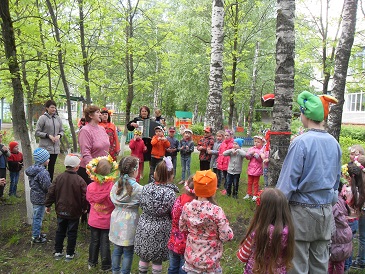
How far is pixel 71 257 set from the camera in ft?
14.4

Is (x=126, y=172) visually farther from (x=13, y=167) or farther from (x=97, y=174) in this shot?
(x=13, y=167)

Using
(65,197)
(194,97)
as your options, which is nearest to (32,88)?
(65,197)

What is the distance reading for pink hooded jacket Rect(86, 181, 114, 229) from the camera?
3996mm

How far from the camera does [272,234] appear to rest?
103 inches

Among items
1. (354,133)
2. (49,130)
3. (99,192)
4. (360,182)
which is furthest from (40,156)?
(354,133)

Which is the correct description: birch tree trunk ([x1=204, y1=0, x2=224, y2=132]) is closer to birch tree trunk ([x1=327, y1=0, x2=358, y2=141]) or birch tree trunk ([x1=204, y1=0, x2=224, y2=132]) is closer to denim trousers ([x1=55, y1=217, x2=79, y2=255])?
birch tree trunk ([x1=327, y1=0, x2=358, y2=141])

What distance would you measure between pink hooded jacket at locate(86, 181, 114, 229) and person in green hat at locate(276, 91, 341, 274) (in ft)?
7.27

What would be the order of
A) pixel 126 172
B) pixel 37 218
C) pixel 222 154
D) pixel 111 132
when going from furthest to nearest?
pixel 222 154 → pixel 111 132 → pixel 37 218 → pixel 126 172

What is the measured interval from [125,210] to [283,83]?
8.85 ft

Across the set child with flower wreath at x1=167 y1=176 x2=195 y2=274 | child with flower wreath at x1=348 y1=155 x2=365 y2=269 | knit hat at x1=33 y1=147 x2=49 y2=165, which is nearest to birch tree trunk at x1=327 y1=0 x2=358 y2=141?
child with flower wreath at x1=348 y1=155 x2=365 y2=269

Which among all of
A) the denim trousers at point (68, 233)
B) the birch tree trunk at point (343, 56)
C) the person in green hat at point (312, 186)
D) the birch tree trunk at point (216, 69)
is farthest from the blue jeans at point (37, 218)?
the birch tree trunk at point (343, 56)

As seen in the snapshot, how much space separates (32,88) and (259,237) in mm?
11988

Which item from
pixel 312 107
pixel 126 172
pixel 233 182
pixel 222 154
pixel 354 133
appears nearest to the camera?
pixel 312 107

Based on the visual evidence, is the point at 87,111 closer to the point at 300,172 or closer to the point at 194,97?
the point at 300,172
